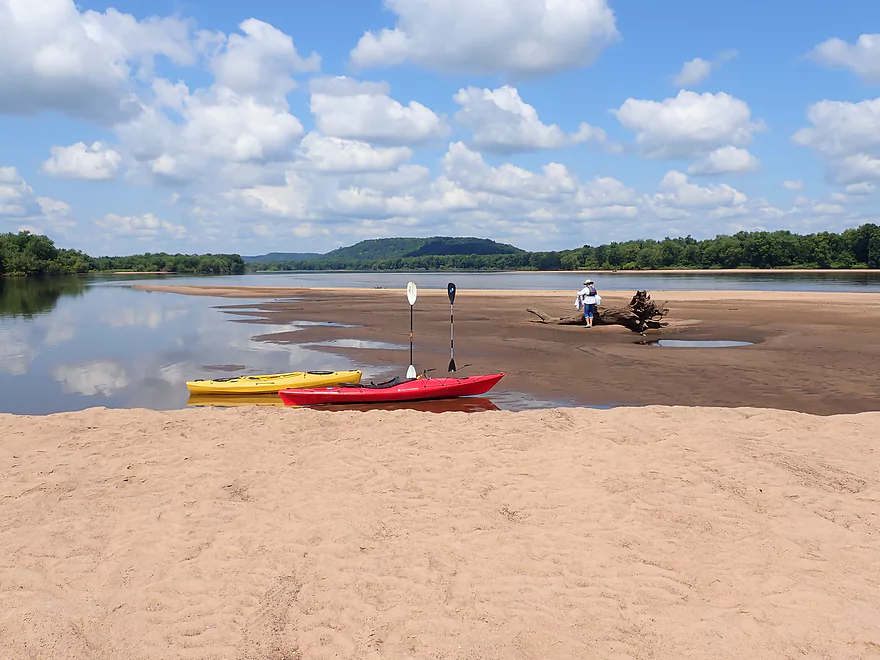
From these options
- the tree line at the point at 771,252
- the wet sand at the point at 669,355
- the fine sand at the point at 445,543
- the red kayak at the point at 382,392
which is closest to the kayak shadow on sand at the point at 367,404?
the red kayak at the point at 382,392

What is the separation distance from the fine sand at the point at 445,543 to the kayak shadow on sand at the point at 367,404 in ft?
10.5

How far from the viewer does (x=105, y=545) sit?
22.0ft

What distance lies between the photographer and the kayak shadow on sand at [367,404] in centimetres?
1414

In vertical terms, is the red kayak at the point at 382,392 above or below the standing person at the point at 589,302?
below

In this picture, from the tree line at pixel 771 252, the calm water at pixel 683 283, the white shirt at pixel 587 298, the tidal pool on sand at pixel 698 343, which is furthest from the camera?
the tree line at pixel 771 252

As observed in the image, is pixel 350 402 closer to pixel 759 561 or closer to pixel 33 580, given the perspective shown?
pixel 33 580

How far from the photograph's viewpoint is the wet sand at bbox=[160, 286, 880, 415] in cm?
1524

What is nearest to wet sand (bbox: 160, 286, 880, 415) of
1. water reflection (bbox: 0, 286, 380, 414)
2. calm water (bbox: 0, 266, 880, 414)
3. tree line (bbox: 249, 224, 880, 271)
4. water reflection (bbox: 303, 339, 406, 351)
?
water reflection (bbox: 303, 339, 406, 351)

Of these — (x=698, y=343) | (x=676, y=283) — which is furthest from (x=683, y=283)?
(x=698, y=343)

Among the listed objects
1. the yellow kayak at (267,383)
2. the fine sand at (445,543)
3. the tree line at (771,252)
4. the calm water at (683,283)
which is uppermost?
the tree line at (771,252)

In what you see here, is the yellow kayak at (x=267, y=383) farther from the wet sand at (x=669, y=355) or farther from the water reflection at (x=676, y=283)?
the water reflection at (x=676, y=283)

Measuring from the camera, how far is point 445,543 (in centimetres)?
670

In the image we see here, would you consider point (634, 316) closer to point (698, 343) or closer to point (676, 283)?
point (698, 343)

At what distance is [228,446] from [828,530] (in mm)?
9242
